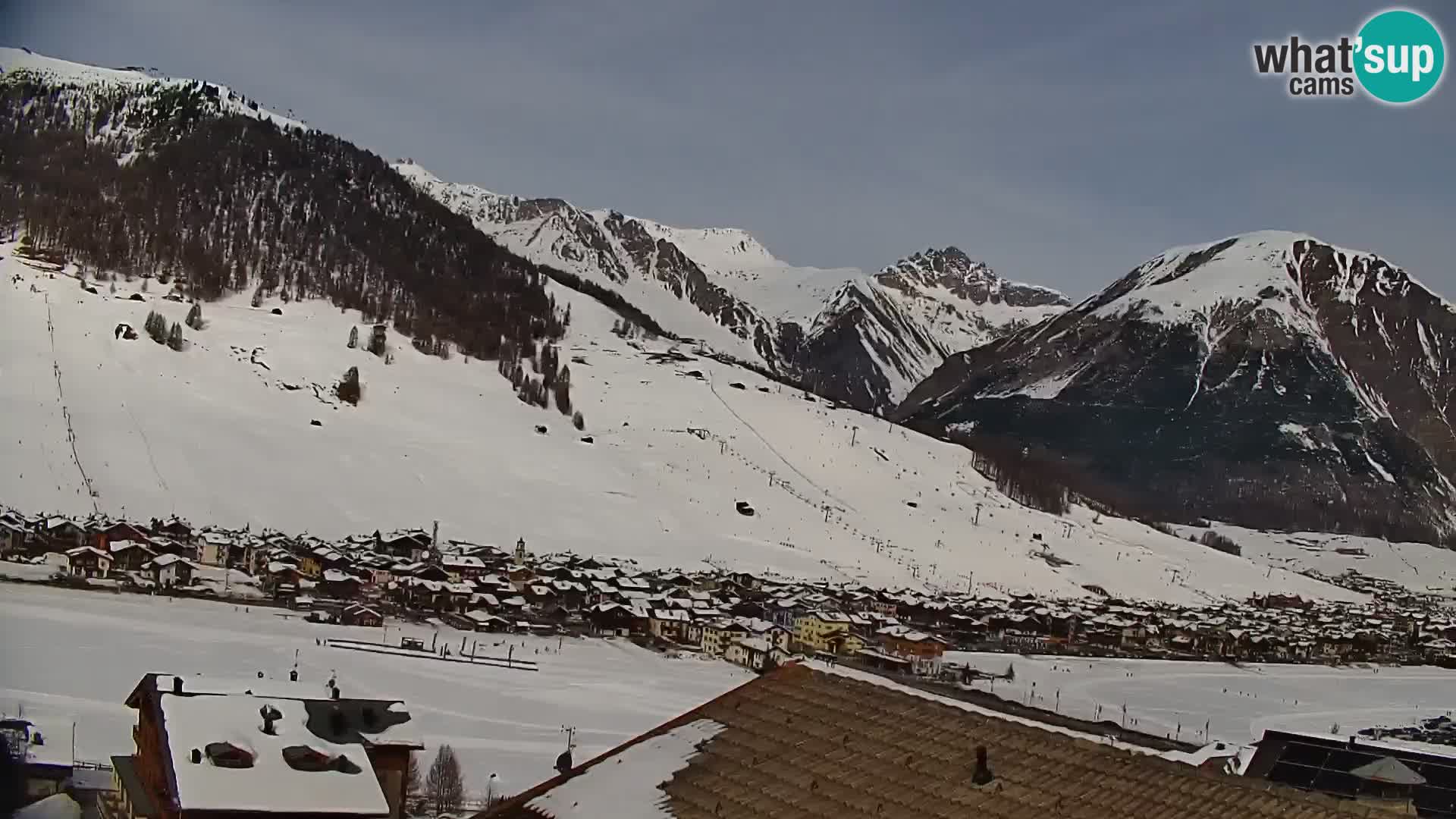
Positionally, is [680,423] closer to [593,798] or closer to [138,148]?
[138,148]

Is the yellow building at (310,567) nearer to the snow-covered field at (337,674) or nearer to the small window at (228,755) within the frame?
the snow-covered field at (337,674)

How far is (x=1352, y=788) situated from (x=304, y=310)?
57.0 m

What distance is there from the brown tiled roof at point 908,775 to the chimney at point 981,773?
23mm

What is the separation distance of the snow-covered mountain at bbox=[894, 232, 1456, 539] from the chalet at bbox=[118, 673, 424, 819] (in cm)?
8155

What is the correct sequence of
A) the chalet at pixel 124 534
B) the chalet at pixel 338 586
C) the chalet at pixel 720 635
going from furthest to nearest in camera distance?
the chalet at pixel 124 534, the chalet at pixel 338 586, the chalet at pixel 720 635

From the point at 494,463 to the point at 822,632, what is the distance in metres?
21.3

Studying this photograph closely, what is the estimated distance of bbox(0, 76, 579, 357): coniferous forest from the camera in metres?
59.0

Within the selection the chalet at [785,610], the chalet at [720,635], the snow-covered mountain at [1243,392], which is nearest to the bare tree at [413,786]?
the chalet at [720,635]

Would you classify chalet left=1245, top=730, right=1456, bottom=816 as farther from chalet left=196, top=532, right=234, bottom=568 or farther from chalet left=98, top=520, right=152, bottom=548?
chalet left=98, top=520, right=152, bottom=548

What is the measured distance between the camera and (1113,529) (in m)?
68.4

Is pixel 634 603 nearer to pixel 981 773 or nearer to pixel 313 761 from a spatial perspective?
pixel 313 761

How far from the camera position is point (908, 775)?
12.3 ft

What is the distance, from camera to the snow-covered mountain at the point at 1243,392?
114 metres

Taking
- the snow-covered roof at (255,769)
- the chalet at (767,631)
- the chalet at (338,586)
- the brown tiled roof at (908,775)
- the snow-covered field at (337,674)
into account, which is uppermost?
the brown tiled roof at (908,775)
